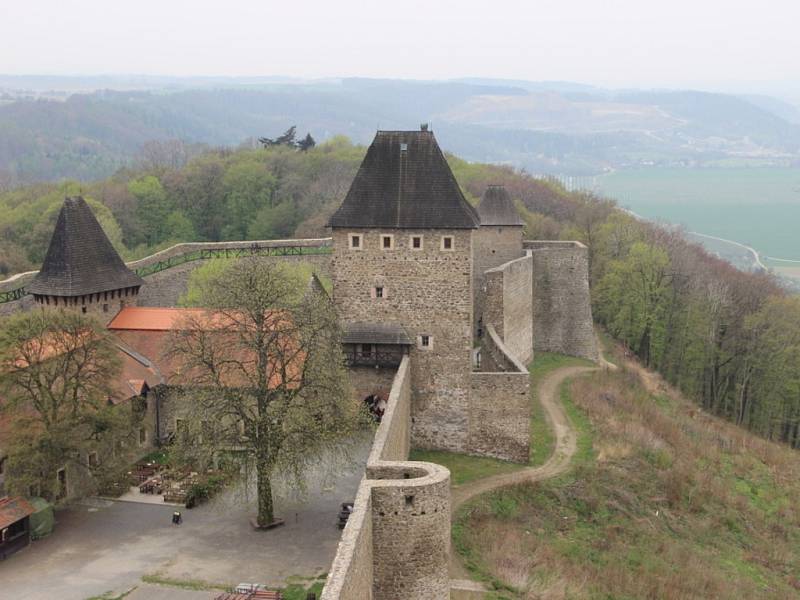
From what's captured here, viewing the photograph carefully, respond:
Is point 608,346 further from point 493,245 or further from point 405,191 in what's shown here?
point 405,191

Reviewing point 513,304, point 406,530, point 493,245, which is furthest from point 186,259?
point 406,530

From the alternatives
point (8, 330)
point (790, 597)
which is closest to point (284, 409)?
point (8, 330)

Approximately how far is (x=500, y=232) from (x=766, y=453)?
1552 centimetres

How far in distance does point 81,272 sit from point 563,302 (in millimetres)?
23171

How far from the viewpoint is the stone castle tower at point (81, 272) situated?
32.1 meters

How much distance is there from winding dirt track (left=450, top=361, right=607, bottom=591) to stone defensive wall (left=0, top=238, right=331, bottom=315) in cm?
1608

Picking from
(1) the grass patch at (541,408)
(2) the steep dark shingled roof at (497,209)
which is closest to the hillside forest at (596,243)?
(1) the grass patch at (541,408)

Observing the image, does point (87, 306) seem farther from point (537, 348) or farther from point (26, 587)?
point (537, 348)

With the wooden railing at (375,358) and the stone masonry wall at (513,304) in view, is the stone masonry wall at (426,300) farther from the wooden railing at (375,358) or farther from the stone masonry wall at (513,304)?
the stone masonry wall at (513,304)

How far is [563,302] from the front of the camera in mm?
44719

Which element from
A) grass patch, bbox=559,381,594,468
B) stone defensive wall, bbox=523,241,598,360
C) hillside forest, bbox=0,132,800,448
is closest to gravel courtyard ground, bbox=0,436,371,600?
grass patch, bbox=559,381,594,468

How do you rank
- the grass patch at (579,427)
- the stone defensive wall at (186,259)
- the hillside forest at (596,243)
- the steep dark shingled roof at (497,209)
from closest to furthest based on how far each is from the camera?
the grass patch at (579,427)
the steep dark shingled roof at (497,209)
the stone defensive wall at (186,259)
the hillside forest at (596,243)

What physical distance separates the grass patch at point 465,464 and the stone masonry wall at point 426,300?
1.98 feet

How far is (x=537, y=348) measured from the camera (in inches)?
1791
